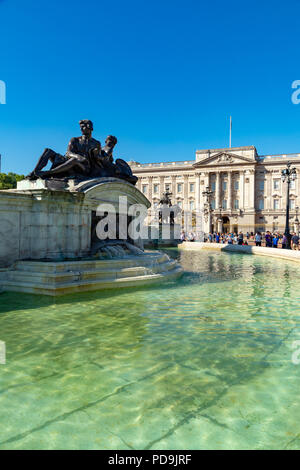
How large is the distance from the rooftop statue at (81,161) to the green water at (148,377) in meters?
4.16

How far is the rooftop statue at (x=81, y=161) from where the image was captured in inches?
336

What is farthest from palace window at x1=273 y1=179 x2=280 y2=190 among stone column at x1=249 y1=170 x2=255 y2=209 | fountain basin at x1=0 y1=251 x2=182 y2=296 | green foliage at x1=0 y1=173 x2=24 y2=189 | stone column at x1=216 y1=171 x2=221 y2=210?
fountain basin at x1=0 y1=251 x2=182 y2=296

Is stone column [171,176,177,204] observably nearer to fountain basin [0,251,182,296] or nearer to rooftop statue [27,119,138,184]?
rooftop statue [27,119,138,184]

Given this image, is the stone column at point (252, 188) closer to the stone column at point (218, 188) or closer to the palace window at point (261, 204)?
the palace window at point (261, 204)

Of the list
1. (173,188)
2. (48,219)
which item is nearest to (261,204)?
(173,188)

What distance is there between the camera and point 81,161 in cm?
890

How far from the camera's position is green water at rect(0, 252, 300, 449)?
2178 mm

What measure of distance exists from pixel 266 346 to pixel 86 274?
13.4ft

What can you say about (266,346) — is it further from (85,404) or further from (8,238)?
(8,238)

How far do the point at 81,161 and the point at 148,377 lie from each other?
7106mm

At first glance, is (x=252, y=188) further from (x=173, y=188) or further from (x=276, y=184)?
(x=173, y=188)

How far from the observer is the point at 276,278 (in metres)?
9.23
